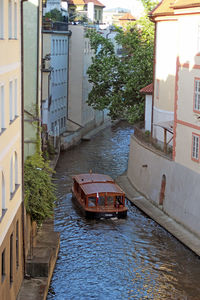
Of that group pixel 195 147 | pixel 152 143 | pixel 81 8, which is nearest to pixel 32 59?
pixel 195 147

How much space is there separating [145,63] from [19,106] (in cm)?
3006

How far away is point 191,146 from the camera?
102 feet

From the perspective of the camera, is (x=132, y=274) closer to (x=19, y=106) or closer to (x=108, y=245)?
(x=108, y=245)

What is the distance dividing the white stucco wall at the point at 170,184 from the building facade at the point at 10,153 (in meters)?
10.6

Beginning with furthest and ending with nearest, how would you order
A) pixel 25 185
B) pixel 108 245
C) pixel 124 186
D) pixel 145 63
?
1. pixel 145 63
2. pixel 124 186
3. pixel 108 245
4. pixel 25 185

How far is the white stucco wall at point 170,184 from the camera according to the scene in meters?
30.2

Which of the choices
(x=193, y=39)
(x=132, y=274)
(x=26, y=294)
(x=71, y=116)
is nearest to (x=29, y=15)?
(x=193, y=39)

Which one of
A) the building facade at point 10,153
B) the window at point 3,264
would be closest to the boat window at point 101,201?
the building facade at point 10,153

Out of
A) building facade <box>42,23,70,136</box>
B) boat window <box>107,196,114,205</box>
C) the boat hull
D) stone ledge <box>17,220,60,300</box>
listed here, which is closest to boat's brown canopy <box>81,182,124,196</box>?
boat window <box>107,196,114,205</box>

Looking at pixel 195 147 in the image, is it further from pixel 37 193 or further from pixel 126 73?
pixel 126 73

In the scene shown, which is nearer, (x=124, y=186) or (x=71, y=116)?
(x=124, y=186)

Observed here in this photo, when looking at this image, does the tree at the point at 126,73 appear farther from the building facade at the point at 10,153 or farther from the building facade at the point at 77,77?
the building facade at the point at 10,153

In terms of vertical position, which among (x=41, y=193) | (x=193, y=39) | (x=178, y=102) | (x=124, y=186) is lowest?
(x=124, y=186)

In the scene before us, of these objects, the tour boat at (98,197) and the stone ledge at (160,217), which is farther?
the tour boat at (98,197)
